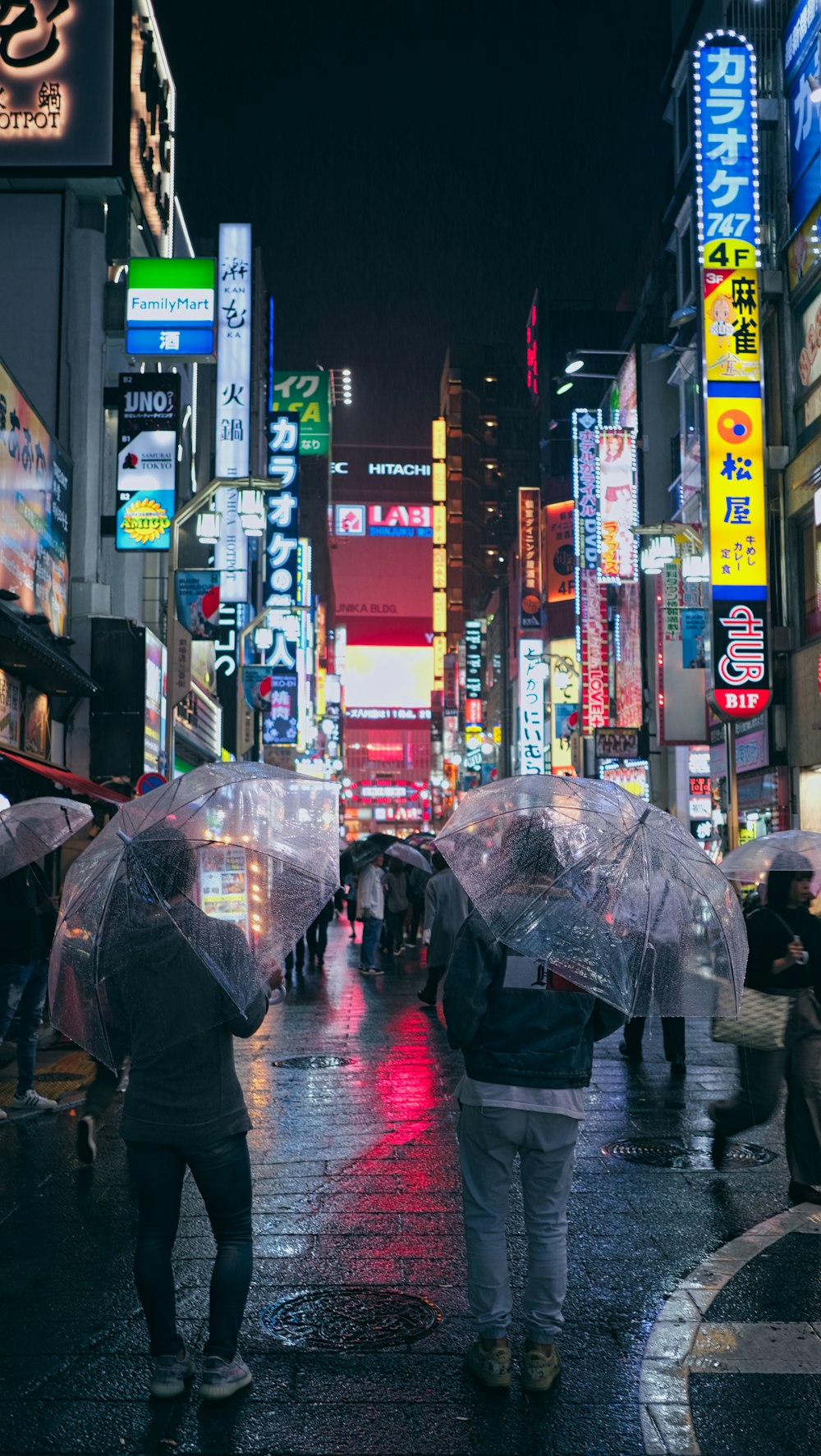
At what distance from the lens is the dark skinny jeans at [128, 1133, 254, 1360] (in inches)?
190

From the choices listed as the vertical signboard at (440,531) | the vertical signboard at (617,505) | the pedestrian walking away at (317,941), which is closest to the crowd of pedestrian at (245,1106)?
the pedestrian walking away at (317,941)

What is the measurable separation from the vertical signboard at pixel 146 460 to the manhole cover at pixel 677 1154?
17.5 m

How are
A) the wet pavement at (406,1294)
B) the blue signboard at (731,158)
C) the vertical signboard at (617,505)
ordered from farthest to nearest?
the vertical signboard at (617,505) → the blue signboard at (731,158) → the wet pavement at (406,1294)

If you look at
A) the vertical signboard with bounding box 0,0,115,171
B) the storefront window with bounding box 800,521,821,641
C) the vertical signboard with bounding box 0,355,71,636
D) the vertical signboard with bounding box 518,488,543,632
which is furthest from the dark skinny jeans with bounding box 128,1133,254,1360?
the vertical signboard with bounding box 518,488,543,632

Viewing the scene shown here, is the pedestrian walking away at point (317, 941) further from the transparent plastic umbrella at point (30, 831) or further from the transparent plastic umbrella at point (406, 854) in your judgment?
the transparent plastic umbrella at point (30, 831)

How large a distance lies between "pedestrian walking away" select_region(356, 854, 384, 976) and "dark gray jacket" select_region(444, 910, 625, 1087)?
682 inches

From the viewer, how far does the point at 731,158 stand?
27.3 m

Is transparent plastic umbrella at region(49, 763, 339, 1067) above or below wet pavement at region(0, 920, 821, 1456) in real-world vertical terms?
above

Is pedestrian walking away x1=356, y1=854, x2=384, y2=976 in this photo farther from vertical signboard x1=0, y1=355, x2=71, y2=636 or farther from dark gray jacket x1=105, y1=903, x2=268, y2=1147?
dark gray jacket x1=105, y1=903, x2=268, y2=1147

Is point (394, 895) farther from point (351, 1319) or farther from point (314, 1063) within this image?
point (351, 1319)

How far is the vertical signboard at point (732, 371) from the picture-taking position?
26.6m

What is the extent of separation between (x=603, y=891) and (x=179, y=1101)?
162cm

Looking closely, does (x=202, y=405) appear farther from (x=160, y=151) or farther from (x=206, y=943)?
(x=206, y=943)

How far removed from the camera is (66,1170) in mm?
8492
